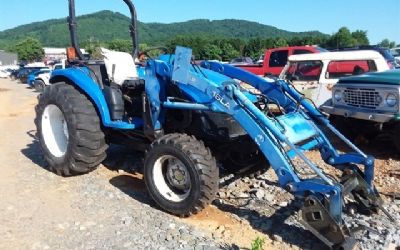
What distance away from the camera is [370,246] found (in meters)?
4.03

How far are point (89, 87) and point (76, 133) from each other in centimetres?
62

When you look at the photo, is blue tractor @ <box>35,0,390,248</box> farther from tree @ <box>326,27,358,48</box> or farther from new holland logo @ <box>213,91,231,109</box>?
tree @ <box>326,27,358,48</box>

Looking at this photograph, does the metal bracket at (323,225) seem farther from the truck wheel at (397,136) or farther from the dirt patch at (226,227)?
the truck wheel at (397,136)

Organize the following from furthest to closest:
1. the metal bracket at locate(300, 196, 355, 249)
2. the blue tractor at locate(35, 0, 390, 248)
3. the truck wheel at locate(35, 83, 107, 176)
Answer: the truck wheel at locate(35, 83, 107, 176)
the blue tractor at locate(35, 0, 390, 248)
the metal bracket at locate(300, 196, 355, 249)

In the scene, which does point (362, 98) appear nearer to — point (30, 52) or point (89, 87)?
point (89, 87)

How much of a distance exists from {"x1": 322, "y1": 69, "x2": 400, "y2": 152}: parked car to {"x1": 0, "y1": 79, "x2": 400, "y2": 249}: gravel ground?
71cm

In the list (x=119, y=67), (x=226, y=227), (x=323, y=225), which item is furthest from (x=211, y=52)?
(x=323, y=225)

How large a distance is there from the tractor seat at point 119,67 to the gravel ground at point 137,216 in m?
1.36

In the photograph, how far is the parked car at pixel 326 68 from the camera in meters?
9.01

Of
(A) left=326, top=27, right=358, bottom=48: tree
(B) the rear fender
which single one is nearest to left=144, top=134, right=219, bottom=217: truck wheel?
(B) the rear fender

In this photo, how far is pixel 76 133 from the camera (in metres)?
5.79

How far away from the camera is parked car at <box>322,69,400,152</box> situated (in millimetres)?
6816

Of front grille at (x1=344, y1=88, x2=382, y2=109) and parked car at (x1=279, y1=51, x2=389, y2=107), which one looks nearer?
front grille at (x1=344, y1=88, x2=382, y2=109)

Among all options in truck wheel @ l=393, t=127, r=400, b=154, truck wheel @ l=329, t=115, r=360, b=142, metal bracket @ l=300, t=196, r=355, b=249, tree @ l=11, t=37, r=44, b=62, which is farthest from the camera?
tree @ l=11, t=37, r=44, b=62
